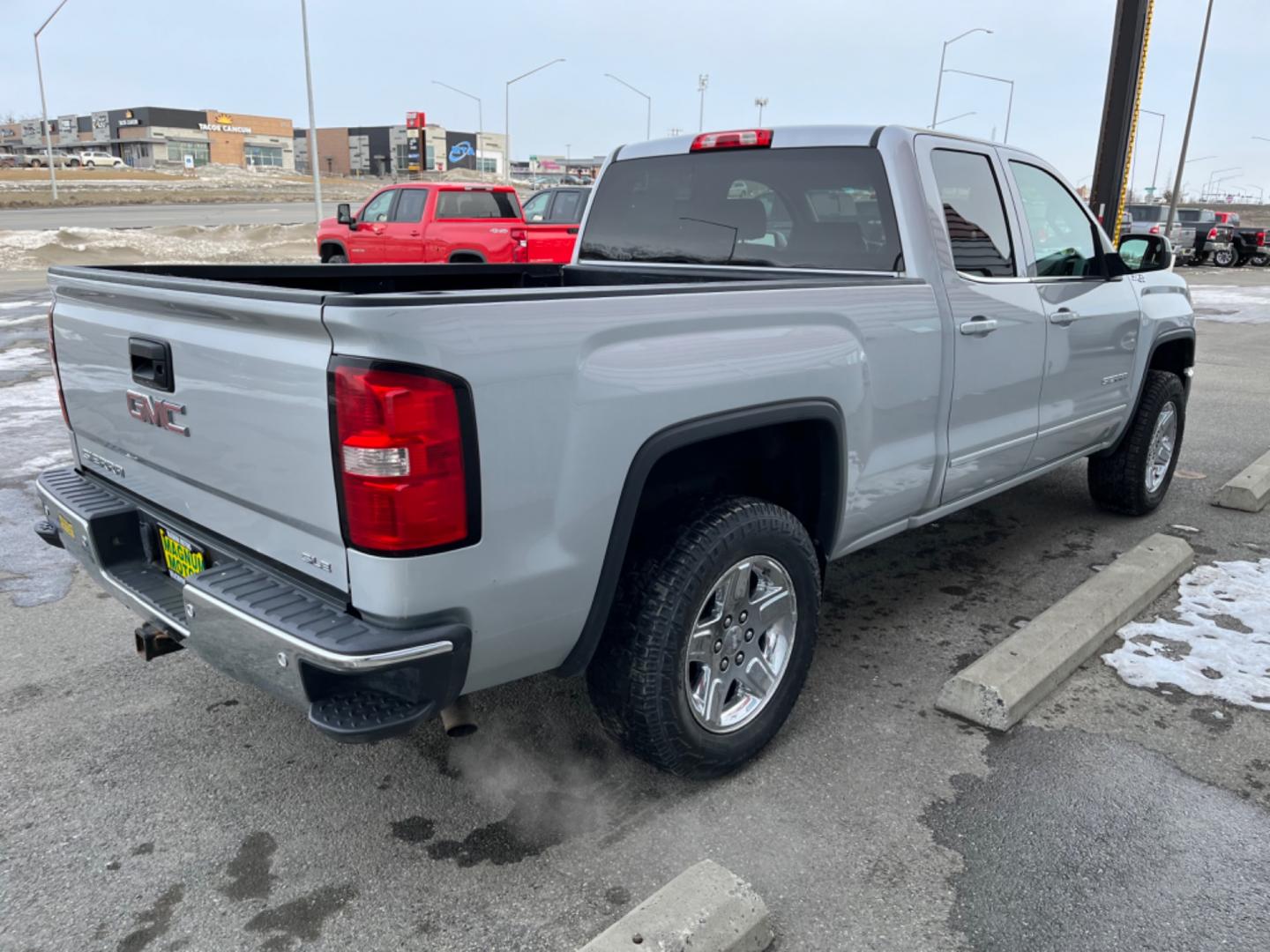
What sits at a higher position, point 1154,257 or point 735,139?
point 735,139

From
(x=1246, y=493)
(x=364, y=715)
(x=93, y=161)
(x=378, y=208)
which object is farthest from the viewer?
(x=93, y=161)

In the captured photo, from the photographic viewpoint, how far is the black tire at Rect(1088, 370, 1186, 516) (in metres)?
5.25

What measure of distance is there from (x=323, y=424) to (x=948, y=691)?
232 cm

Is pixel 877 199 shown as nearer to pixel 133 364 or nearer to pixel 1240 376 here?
pixel 133 364

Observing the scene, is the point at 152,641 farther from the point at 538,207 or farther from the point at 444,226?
the point at 538,207

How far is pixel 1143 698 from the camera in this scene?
3.53 m

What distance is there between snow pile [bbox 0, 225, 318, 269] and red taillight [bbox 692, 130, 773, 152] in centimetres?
1730

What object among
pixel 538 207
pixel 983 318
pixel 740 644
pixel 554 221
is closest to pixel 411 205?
pixel 554 221

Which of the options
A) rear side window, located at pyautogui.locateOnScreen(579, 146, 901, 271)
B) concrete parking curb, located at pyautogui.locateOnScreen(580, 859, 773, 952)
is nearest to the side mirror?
rear side window, located at pyautogui.locateOnScreen(579, 146, 901, 271)

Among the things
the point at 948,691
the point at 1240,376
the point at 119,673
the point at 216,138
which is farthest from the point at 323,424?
the point at 216,138

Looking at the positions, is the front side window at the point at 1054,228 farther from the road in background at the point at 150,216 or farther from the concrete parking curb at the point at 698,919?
the road in background at the point at 150,216

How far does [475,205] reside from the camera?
14.9 m

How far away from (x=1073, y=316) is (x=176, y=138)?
122 m

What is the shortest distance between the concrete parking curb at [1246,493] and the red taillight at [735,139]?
377 centimetres
